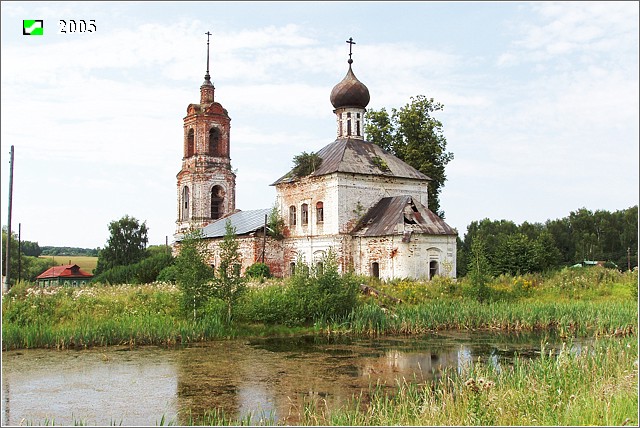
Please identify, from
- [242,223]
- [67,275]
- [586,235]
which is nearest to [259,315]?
[242,223]

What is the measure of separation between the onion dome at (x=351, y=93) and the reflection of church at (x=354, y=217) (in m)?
0.05

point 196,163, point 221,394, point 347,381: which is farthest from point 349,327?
point 196,163

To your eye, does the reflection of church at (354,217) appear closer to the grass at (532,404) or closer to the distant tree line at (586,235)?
the grass at (532,404)

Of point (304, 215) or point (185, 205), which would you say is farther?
point (185, 205)

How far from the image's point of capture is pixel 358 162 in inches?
1152

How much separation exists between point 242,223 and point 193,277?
57.4 feet

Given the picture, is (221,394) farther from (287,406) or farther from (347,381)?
(347,381)

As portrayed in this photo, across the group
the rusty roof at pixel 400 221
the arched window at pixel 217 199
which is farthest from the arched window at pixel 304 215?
the arched window at pixel 217 199

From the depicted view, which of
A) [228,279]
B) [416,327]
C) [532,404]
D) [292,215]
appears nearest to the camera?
[532,404]

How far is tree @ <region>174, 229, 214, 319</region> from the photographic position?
1700 centimetres

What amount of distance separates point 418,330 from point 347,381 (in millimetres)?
6771

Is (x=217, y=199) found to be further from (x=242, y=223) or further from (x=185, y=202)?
(x=242, y=223)

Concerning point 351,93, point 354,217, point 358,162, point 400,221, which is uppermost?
point 351,93

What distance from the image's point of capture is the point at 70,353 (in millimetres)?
13805
